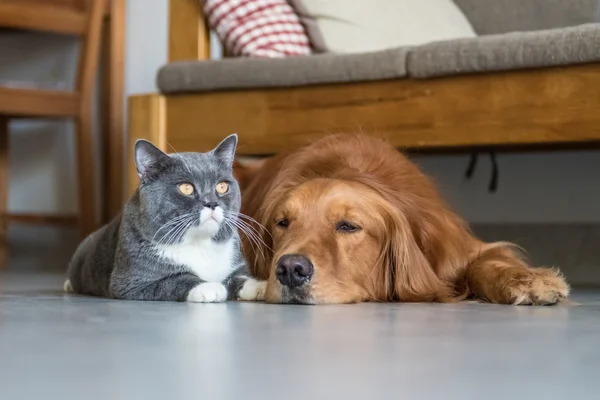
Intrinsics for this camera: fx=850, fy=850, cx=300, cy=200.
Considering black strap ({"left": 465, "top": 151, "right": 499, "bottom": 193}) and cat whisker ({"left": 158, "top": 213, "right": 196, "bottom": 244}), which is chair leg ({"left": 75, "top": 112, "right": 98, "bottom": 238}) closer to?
black strap ({"left": 465, "top": 151, "right": 499, "bottom": 193})

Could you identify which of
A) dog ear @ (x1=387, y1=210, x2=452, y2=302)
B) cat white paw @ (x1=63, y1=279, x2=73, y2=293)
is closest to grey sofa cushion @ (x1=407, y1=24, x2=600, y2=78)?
dog ear @ (x1=387, y1=210, x2=452, y2=302)

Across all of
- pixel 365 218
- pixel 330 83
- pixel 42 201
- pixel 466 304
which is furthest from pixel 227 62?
pixel 42 201

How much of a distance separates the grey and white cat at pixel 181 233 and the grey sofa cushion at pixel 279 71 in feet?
1.87

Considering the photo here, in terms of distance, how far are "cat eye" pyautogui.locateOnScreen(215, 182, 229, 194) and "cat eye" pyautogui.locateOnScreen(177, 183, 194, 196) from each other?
61 mm

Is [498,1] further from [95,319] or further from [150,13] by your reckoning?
[95,319]

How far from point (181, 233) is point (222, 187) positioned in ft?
0.43

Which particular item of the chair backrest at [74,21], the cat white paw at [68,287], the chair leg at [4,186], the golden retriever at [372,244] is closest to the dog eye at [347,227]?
the golden retriever at [372,244]

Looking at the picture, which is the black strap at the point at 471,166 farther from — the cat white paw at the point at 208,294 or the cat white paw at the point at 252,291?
the cat white paw at the point at 208,294

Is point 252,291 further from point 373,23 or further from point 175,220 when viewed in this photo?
point 373,23

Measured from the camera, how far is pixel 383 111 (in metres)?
2.25

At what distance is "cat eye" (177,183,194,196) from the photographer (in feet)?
5.46

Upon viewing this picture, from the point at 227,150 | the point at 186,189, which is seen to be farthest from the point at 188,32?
the point at 186,189

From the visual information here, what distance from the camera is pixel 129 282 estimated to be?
1704 millimetres

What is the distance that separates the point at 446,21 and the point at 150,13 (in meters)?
1.59
